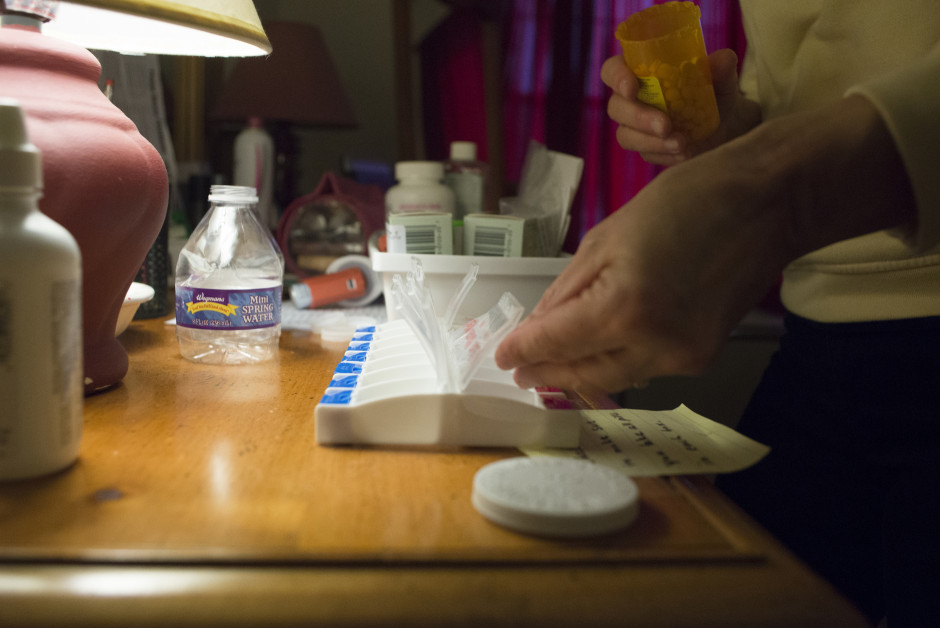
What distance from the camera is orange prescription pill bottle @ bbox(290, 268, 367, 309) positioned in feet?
4.07

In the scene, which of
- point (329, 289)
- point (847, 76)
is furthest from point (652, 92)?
point (329, 289)

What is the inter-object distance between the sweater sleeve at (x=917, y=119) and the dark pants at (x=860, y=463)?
27 centimetres

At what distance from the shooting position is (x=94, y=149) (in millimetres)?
550

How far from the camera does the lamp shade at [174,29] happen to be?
58 centimetres

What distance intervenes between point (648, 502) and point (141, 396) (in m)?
0.46

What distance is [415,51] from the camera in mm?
2369

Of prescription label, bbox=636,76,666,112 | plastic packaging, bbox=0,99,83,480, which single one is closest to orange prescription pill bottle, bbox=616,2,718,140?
prescription label, bbox=636,76,666,112

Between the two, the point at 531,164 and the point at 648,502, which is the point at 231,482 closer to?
the point at 648,502

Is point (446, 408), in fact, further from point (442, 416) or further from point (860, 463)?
point (860, 463)

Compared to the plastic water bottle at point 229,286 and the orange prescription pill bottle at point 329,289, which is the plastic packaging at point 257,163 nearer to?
the orange prescription pill bottle at point 329,289

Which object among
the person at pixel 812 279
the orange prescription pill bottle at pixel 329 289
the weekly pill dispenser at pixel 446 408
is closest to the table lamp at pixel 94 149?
the weekly pill dispenser at pixel 446 408

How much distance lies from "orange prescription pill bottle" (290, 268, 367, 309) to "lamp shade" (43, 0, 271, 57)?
0.52 meters

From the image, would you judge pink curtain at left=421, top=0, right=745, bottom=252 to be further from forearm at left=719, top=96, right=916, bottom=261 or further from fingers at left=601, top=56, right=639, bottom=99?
forearm at left=719, top=96, right=916, bottom=261

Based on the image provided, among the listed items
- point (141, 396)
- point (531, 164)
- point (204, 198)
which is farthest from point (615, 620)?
point (204, 198)
